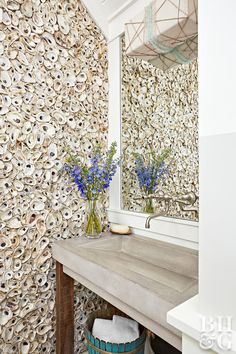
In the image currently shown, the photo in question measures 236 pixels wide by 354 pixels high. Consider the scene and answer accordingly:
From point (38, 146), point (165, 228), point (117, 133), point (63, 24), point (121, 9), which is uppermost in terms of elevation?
point (121, 9)

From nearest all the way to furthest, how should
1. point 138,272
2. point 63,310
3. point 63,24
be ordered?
point 138,272 < point 63,310 < point 63,24

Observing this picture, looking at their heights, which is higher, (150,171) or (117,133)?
(117,133)

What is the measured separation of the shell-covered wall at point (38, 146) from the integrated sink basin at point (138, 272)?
179 mm

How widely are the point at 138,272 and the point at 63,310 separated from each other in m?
0.67

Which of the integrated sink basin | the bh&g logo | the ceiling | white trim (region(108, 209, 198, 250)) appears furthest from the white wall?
the ceiling

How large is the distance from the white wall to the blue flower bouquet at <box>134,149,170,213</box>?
A: 88cm

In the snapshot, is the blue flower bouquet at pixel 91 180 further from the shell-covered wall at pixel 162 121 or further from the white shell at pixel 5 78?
the white shell at pixel 5 78

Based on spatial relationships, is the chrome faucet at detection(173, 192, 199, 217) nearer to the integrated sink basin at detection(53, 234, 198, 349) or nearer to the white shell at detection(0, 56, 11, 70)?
the integrated sink basin at detection(53, 234, 198, 349)

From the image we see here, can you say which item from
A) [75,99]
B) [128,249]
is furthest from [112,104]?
[128,249]

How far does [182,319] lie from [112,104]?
146cm

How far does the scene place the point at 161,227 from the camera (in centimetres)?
150

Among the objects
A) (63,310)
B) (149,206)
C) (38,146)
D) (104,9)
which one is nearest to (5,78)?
(38,146)

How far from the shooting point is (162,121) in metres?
1.55

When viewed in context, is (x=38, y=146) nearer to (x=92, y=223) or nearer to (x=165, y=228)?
(x=92, y=223)
